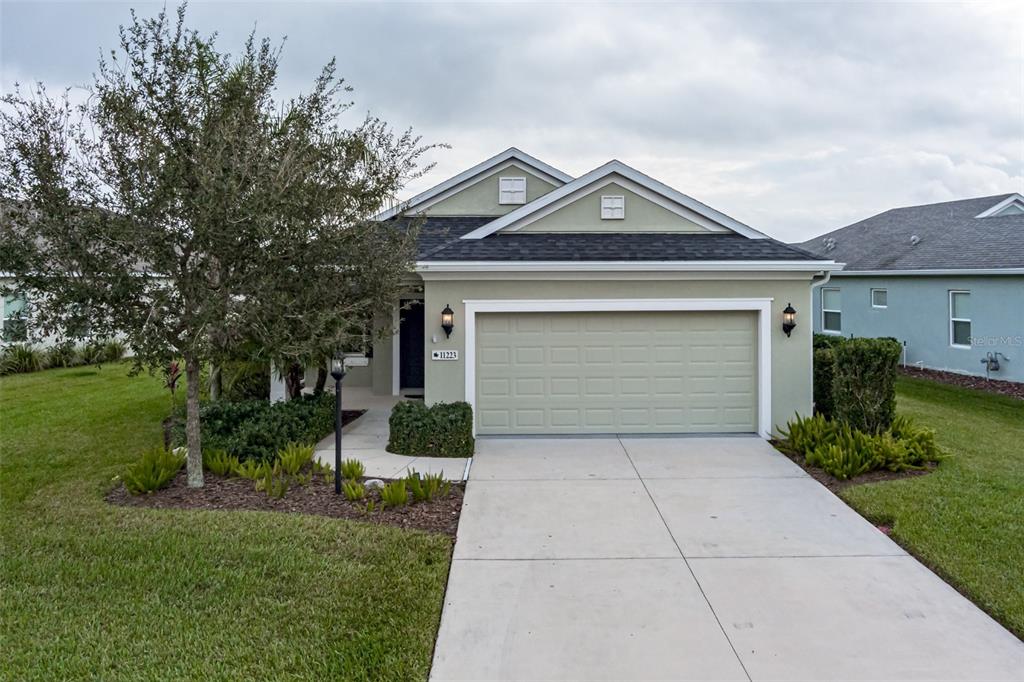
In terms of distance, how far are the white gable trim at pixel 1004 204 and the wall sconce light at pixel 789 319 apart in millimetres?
14501

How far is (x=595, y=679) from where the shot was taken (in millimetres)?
3752

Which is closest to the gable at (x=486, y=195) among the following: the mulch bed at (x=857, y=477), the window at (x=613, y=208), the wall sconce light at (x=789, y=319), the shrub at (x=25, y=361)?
the window at (x=613, y=208)

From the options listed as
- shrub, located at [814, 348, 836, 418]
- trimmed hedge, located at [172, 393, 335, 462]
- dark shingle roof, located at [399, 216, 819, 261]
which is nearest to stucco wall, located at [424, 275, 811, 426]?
dark shingle roof, located at [399, 216, 819, 261]

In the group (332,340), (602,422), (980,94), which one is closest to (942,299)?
(980,94)

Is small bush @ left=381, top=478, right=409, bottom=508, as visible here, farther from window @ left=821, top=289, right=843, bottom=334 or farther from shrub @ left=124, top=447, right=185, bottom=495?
window @ left=821, top=289, right=843, bottom=334

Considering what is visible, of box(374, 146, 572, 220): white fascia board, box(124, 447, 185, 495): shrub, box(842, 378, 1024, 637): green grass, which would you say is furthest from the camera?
box(374, 146, 572, 220): white fascia board

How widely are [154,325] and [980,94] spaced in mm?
17601

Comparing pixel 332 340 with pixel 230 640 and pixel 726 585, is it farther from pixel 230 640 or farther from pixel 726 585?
pixel 726 585

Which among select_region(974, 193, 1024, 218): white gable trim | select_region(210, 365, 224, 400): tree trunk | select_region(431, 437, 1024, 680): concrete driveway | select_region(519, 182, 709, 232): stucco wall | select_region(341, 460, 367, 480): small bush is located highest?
select_region(974, 193, 1024, 218): white gable trim

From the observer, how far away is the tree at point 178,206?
604 cm

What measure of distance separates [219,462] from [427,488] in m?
2.79

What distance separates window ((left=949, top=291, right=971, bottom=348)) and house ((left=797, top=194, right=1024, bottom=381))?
3cm

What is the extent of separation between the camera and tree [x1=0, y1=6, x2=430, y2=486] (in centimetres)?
604

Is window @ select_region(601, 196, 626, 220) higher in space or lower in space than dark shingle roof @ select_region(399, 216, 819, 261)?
higher
